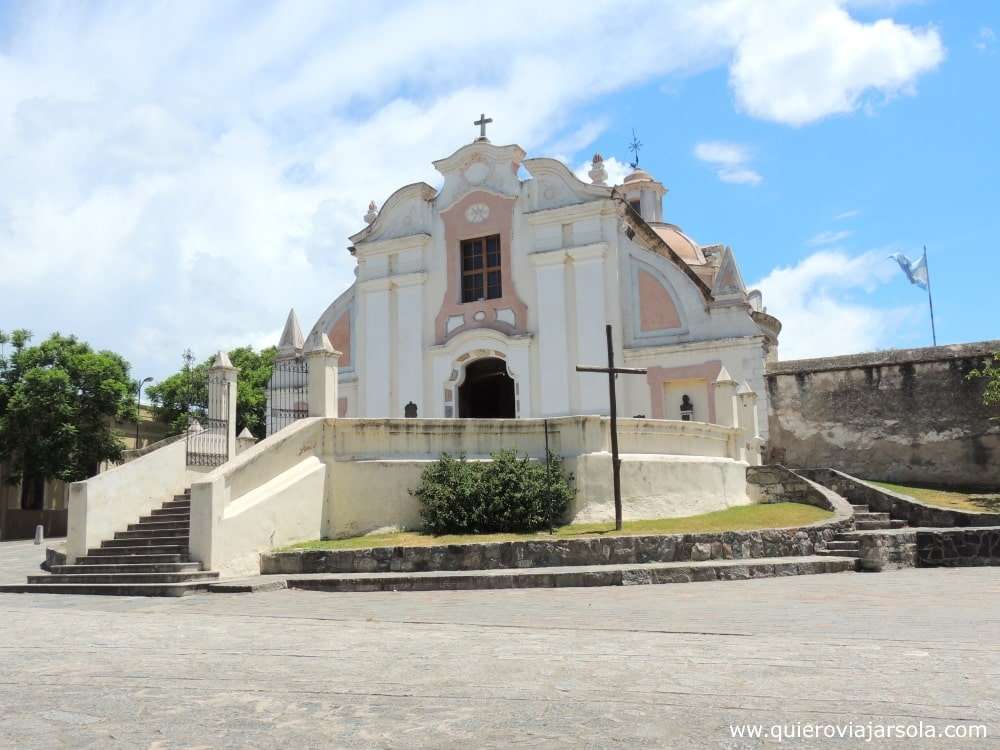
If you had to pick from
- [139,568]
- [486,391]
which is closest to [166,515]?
[139,568]

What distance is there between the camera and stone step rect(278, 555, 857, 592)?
11992 millimetres

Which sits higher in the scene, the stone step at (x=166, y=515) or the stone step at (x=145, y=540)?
the stone step at (x=166, y=515)

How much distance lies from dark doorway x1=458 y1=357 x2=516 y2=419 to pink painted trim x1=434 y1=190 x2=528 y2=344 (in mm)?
1179

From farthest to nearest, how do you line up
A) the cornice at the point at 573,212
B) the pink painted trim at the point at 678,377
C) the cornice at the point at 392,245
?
the cornice at the point at 392,245
the cornice at the point at 573,212
the pink painted trim at the point at 678,377

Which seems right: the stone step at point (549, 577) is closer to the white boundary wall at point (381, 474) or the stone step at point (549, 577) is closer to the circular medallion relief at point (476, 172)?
the white boundary wall at point (381, 474)

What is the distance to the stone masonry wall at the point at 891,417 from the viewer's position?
23125mm

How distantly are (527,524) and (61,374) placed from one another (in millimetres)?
26393

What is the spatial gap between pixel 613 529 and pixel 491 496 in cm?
201

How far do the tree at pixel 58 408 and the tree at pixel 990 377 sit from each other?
29.8 metres

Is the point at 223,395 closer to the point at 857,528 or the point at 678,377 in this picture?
the point at 678,377

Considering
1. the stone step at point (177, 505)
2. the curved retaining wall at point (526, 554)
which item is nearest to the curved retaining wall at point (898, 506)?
the curved retaining wall at point (526, 554)

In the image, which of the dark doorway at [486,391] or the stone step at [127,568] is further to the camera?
the dark doorway at [486,391]

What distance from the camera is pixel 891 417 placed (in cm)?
2380

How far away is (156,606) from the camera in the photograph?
10.9m
